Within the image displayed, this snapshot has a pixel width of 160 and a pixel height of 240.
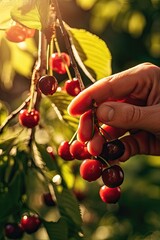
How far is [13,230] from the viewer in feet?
6.85

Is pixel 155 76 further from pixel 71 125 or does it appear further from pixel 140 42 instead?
pixel 140 42

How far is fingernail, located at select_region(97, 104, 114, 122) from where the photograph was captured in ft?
5.14

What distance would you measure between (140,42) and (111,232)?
82.0 inches

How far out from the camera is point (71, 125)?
212cm

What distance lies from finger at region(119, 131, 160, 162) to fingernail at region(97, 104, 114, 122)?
51 centimetres

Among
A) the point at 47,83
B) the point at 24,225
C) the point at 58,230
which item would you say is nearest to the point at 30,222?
the point at 24,225

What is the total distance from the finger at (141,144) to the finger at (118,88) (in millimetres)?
178

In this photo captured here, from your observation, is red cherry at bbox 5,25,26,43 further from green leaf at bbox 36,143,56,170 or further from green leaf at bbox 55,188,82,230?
green leaf at bbox 55,188,82,230

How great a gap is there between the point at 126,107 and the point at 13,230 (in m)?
0.72

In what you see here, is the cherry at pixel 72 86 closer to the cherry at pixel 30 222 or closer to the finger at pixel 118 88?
the finger at pixel 118 88

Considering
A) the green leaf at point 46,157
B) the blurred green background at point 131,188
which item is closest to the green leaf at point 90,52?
the green leaf at point 46,157

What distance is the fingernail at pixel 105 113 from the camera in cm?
157

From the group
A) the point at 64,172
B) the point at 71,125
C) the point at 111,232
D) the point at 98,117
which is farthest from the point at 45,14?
the point at 111,232

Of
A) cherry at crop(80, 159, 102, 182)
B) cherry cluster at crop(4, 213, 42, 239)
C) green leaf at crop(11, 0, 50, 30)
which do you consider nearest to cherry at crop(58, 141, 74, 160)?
cherry at crop(80, 159, 102, 182)
